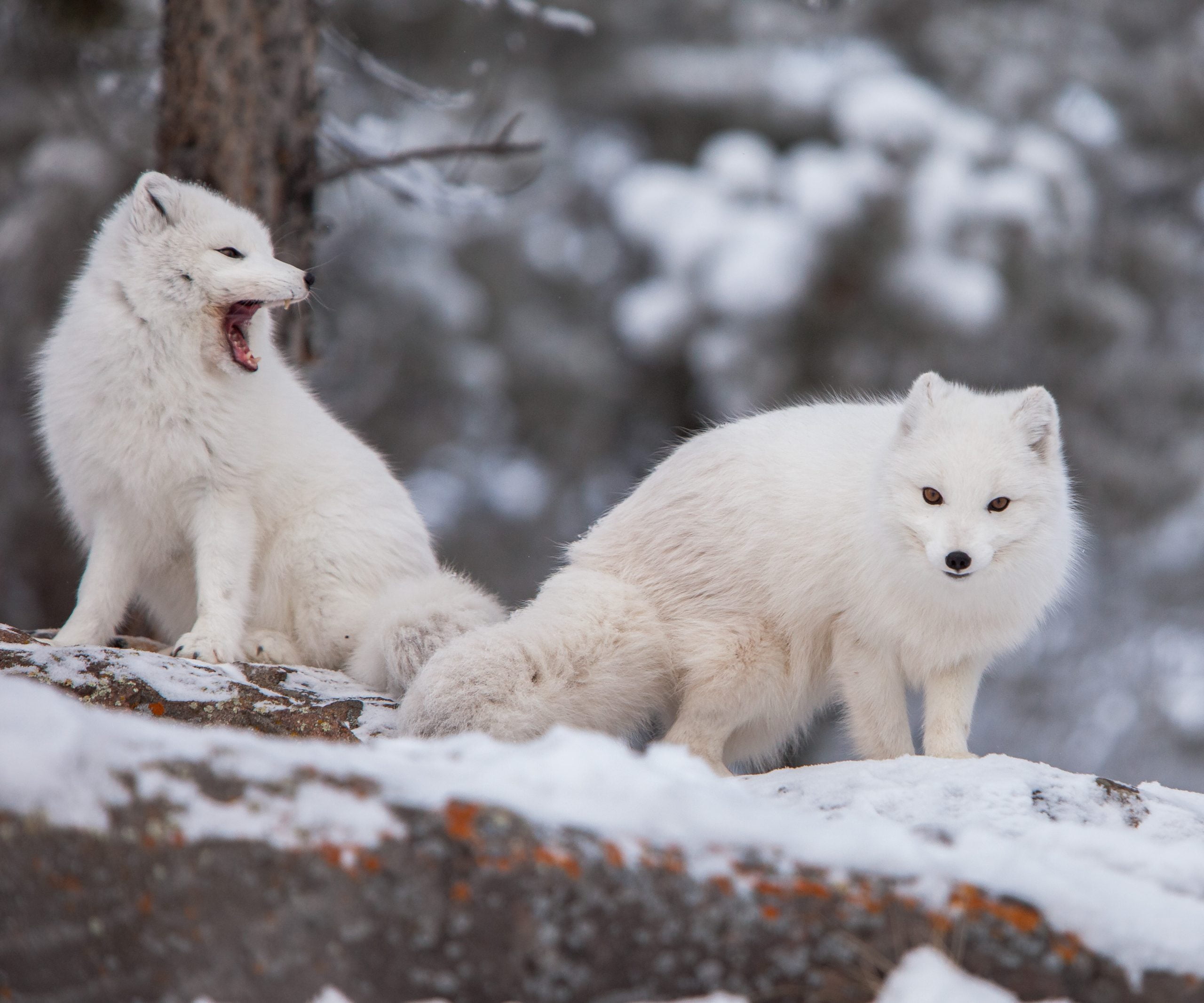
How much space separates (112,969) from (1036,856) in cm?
161

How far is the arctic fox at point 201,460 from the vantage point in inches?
158

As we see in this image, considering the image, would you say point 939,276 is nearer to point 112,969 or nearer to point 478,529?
point 478,529

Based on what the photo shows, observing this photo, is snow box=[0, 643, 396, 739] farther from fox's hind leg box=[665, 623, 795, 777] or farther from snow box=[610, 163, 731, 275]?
snow box=[610, 163, 731, 275]

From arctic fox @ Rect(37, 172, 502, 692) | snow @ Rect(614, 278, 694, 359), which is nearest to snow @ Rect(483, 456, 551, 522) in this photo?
snow @ Rect(614, 278, 694, 359)

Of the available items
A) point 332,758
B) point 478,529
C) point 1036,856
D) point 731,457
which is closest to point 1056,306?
point 478,529

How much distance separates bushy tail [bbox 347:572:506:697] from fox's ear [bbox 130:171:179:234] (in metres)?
1.46

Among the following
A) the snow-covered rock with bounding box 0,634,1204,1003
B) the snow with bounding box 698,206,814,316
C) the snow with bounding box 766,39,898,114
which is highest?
the snow with bounding box 766,39,898,114

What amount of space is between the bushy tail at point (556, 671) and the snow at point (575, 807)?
87cm

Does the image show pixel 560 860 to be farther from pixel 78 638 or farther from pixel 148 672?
pixel 78 638

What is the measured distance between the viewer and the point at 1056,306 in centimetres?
884

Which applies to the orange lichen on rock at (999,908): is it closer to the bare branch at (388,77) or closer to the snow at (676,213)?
the bare branch at (388,77)

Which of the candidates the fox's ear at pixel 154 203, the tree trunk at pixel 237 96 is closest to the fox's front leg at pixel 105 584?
the fox's ear at pixel 154 203

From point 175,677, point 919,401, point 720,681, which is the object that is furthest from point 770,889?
point 175,677

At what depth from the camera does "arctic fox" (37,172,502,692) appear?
402cm
